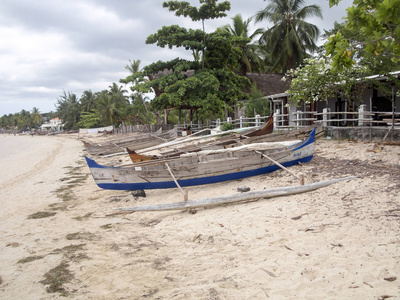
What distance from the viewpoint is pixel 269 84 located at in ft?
79.2

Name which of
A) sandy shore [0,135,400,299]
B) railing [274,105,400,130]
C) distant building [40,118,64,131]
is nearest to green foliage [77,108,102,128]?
railing [274,105,400,130]

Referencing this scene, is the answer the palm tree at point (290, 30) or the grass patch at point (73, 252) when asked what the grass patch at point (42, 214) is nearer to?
the grass patch at point (73, 252)

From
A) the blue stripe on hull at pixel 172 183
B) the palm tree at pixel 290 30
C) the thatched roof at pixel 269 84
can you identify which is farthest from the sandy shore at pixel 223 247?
the palm tree at pixel 290 30

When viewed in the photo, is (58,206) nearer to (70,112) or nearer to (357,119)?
(357,119)

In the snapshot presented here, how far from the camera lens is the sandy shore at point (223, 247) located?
→ 3.24m

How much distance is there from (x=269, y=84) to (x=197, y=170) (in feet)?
60.7

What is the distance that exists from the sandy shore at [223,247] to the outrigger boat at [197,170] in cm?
49

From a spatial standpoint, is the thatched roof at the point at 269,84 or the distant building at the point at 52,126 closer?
the thatched roof at the point at 269,84

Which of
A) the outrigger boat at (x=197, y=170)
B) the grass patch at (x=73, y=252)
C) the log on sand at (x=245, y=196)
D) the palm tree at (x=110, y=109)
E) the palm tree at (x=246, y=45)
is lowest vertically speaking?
the grass patch at (x=73, y=252)

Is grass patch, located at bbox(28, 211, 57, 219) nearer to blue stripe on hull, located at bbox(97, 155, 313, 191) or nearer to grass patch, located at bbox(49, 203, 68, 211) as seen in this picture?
grass patch, located at bbox(49, 203, 68, 211)

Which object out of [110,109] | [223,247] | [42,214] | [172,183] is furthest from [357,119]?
[110,109]

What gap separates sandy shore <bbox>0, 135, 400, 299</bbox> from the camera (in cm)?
324

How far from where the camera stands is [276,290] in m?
3.13

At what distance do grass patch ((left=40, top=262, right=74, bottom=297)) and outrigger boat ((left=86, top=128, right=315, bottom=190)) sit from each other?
360cm
